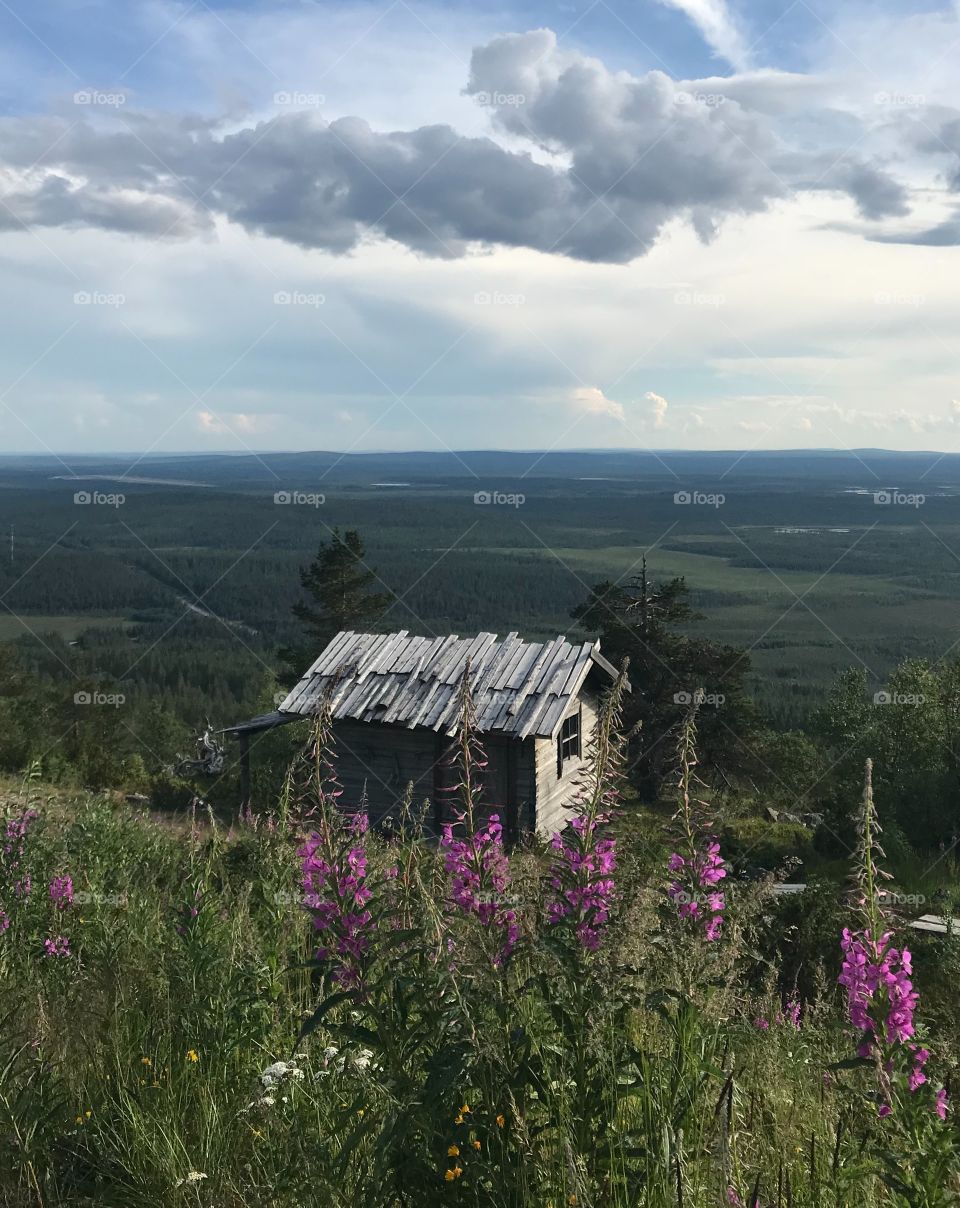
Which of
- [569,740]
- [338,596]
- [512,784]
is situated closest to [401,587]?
[338,596]

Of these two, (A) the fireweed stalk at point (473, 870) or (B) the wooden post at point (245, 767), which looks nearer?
(A) the fireweed stalk at point (473, 870)

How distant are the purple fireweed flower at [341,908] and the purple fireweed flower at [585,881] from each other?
674 millimetres

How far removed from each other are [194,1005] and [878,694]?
908 inches

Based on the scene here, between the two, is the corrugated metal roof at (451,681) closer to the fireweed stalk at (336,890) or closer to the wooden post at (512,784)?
the wooden post at (512,784)

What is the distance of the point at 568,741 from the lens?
70.7 feet

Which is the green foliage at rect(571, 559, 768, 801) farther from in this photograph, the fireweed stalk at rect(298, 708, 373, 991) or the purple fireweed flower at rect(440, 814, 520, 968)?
the fireweed stalk at rect(298, 708, 373, 991)

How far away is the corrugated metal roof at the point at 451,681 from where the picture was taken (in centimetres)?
1909

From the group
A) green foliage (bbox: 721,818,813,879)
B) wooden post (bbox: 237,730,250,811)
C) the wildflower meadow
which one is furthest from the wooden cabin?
the wildflower meadow

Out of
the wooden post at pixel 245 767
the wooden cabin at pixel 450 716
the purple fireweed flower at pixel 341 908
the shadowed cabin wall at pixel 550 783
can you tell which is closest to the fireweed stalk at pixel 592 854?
the purple fireweed flower at pixel 341 908

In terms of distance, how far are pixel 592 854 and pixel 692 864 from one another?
0.36 m

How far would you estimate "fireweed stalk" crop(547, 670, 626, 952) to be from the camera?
3.24m

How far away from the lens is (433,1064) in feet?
9.83

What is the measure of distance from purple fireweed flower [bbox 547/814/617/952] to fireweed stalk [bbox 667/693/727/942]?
0.24 m

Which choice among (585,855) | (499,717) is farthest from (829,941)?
(499,717)
